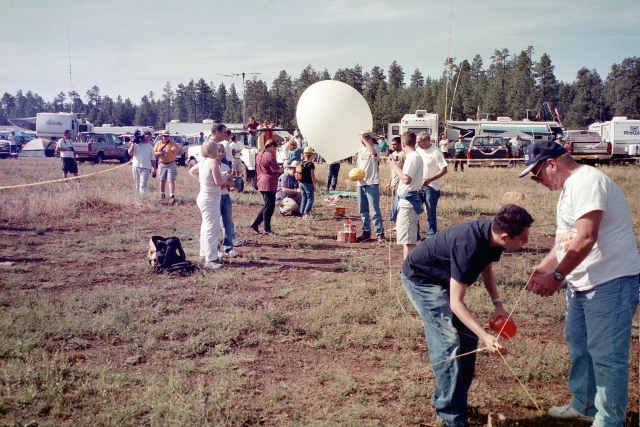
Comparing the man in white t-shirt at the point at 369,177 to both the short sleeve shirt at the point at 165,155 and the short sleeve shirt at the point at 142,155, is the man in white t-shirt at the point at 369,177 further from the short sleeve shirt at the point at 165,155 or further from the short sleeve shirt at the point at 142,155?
the short sleeve shirt at the point at 142,155

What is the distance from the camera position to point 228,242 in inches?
302

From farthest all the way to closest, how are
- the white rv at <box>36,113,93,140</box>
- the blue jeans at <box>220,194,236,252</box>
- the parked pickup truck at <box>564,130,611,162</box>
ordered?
the white rv at <box>36,113,93,140</box> < the parked pickup truck at <box>564,130,611,162</box> < the blue jeans at <box>220,194,236,252</box>

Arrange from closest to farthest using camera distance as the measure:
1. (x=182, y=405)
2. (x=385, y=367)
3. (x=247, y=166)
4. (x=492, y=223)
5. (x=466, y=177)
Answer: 1. (x=492, y=223)
2. (x=182, y=405)
3. (x=385, y=367)
4. (x=247, y=166)
5. (x=466, y=177)

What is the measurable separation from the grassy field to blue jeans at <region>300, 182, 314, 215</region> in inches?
106

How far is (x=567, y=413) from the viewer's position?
343cm

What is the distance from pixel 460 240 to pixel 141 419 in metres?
2.50

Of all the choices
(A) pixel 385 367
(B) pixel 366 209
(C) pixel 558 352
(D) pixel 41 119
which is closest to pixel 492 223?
(A) pixel 385 367

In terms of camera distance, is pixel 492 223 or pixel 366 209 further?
pixel 366 209

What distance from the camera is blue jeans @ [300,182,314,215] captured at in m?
11.3

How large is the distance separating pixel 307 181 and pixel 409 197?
192 inches

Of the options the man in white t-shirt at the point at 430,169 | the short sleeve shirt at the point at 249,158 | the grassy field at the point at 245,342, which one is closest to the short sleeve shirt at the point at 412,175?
the man in white t-shirt at the point at 430,169

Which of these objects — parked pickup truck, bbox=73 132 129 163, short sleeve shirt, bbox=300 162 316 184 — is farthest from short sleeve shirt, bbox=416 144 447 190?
parked pickup truck, bbox=73 132 129 163

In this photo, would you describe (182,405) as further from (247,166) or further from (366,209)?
(247,166)

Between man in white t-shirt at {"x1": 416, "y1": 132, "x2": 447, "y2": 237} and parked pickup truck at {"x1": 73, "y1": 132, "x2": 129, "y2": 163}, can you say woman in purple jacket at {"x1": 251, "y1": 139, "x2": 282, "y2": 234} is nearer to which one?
man in white t-shirt at {"x1": 416, "y1": 132, "x2": 447, "y2": 237}
